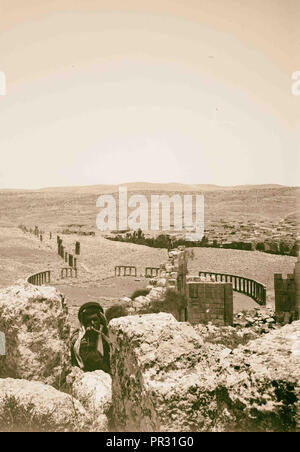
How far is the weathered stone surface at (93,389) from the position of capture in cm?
411

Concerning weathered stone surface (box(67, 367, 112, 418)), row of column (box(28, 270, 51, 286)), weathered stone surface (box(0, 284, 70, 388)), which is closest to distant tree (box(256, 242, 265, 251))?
row of column (box(28, 270, 51, 286))

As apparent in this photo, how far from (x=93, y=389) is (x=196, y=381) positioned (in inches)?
59.3

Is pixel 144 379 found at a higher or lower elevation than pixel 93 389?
higher

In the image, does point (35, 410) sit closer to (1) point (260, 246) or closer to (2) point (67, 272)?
(2) point (67, 272)

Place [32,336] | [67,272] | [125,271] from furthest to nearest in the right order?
[125,271], [67,272], [32,336]

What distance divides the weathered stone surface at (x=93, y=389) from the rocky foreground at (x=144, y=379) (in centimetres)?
1

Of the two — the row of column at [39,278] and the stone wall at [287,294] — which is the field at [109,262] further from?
the stone wall at [287,294]

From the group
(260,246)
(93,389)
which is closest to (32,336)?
(93,389)

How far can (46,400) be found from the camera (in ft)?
11.2

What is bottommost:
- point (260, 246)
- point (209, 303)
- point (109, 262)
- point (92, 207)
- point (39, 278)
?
point (109, 262)

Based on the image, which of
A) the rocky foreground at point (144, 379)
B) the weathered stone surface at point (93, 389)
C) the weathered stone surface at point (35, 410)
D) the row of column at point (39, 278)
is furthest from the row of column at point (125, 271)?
the weathered stone surface at point (35, 410)

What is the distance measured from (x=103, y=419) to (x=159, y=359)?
96 cm

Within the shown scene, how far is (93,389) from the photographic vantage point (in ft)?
14.3

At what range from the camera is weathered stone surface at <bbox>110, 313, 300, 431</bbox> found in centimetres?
285
